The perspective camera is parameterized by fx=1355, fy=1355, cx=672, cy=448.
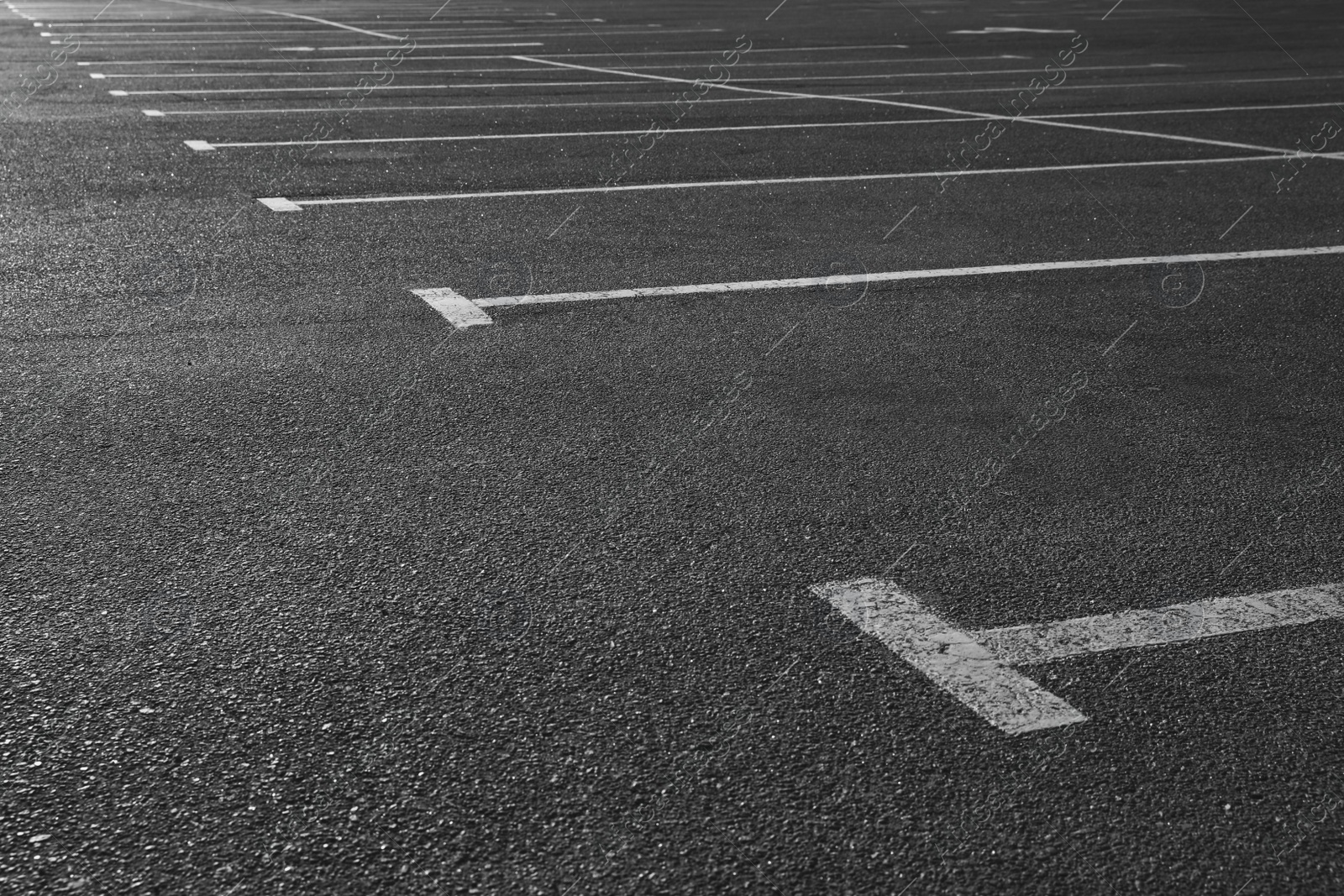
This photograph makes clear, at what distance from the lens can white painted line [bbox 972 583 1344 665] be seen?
334 cm

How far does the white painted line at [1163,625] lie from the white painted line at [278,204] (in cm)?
603

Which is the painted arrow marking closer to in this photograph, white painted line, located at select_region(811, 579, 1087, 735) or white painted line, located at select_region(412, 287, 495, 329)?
white painted line, located at select_region(811, 579, 1087, 735)

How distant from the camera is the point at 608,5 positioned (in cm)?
2872

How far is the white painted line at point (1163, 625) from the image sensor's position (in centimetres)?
334

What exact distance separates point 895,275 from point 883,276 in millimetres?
70

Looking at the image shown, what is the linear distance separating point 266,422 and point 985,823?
3006mm

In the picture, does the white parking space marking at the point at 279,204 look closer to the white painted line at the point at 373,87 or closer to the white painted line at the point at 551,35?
the white painted line at the point at 373,87

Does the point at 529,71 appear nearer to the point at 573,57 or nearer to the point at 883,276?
the point at 573,57

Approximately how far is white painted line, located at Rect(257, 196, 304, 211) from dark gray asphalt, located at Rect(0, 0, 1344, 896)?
17cm

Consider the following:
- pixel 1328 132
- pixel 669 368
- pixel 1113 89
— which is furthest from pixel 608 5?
pixel 669 368

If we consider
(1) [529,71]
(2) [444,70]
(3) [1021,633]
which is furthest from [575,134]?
(3) [1021,633]

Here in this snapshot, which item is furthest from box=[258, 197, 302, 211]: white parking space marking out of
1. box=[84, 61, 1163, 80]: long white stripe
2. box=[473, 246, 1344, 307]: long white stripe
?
box=[84, 61, 1163, 80]: long white stripe

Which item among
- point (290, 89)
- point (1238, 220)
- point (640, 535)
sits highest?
point (290, 89)

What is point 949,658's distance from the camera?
327cm
